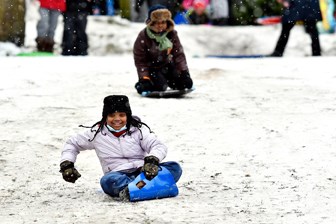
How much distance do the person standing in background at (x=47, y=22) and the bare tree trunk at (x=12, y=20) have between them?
349mm

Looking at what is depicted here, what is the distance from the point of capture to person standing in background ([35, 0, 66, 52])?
1182 centimetres

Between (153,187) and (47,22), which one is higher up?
(153,187)

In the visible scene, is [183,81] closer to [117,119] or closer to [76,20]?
[117,119]

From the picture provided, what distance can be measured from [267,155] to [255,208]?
1.38 m

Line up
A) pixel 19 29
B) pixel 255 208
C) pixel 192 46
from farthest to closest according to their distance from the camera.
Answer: pixel 192 46 → pixel 19 29 → pixel 255 208

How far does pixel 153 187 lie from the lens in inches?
180

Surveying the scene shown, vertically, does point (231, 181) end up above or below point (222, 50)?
above

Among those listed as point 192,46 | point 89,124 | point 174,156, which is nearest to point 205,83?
point 89,124

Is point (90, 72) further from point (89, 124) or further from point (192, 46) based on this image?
point (192, 46)

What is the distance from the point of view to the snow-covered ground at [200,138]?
4332mm

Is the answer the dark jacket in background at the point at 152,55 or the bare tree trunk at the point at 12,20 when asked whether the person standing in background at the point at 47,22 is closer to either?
the bare tree trunk at the point at 12,20

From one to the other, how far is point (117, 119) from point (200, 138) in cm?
167

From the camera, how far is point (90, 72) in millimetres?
9562

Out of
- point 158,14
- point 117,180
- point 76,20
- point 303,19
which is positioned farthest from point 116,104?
point 303,19
